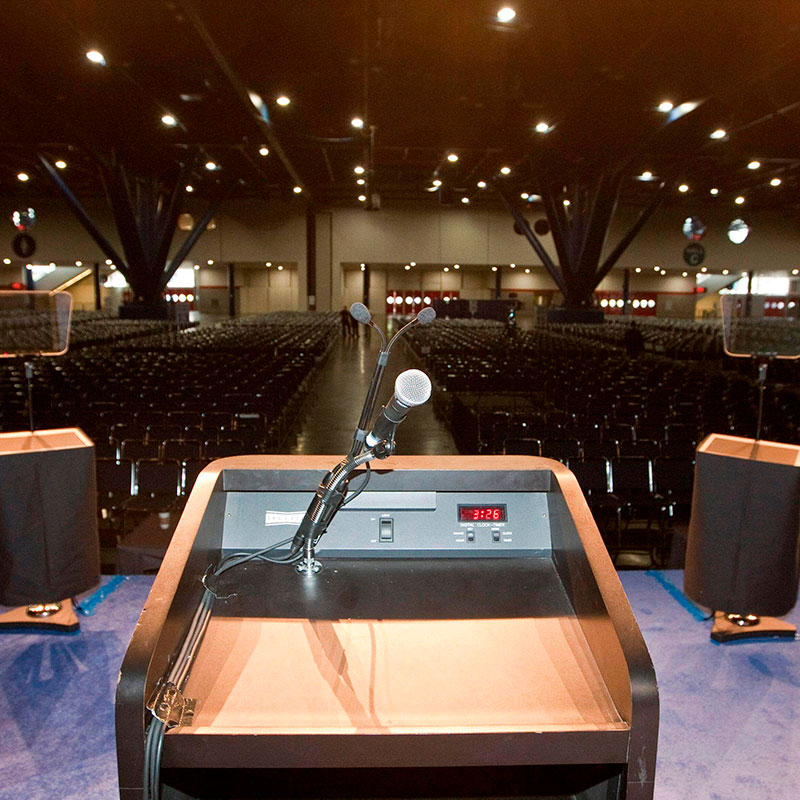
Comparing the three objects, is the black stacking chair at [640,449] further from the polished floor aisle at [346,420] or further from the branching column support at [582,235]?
the branching column support at [582,235]

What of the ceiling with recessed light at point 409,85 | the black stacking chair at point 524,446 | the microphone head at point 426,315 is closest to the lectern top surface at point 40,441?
the microphone head at point 426,315

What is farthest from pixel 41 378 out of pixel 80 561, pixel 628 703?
pixel 628 703

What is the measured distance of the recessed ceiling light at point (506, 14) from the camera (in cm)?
1179

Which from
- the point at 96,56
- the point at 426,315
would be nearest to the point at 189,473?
the point at 426,315

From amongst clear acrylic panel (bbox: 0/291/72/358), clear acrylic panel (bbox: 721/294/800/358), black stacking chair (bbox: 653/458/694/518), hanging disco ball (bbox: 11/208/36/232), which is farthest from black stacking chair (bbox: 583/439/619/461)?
hanging disco ball (bbox: 11/208/36/232)

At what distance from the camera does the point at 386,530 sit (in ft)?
6.68

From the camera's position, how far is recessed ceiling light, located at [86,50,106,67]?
14659 mm

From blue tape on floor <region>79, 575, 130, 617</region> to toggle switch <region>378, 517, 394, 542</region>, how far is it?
4.36 feet

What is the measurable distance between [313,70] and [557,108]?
6.58m

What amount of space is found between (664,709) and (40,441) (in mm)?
2453

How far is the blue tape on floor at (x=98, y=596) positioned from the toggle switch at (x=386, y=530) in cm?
133

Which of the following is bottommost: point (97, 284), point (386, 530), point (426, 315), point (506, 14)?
point (386, 530)

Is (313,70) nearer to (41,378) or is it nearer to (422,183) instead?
(41,378)

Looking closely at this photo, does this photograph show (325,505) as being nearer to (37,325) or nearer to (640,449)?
(37,325)
